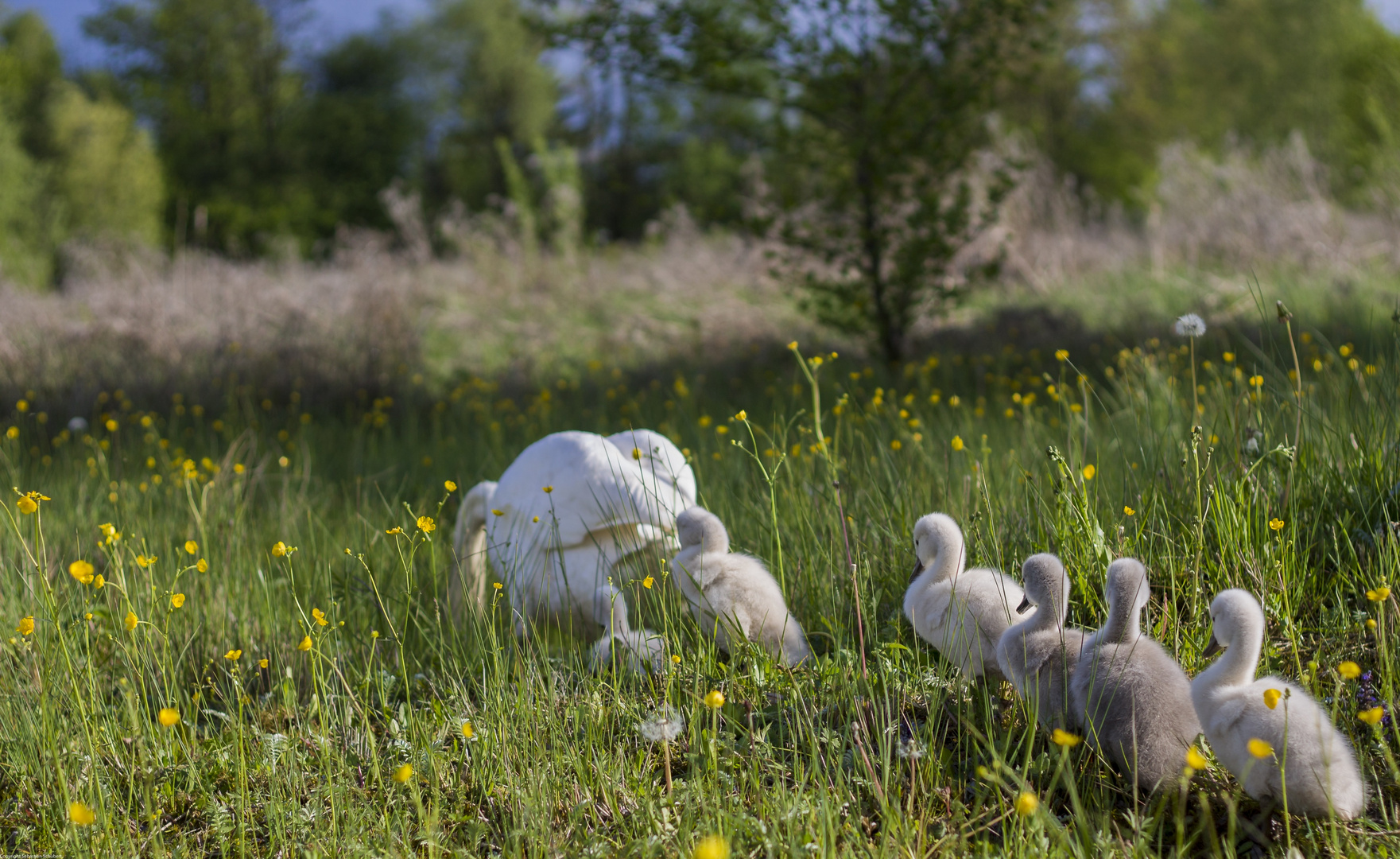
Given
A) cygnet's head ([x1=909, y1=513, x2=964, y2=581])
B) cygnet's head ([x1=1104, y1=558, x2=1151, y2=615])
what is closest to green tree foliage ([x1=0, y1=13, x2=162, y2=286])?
cygnet's head ([x1=909, y1=513, x2=964, y2=581])

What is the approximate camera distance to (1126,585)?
1946 millimetres

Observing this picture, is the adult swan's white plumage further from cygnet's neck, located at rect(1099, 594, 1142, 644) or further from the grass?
cygnet's neck, located at rect(1099, 594, 1142, 644)

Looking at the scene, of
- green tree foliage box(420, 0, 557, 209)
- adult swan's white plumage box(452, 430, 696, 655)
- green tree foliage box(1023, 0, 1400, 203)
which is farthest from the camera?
green tree foliage box(420, 0, 557, 209)

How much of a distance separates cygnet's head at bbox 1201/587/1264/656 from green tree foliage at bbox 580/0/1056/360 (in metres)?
5.26

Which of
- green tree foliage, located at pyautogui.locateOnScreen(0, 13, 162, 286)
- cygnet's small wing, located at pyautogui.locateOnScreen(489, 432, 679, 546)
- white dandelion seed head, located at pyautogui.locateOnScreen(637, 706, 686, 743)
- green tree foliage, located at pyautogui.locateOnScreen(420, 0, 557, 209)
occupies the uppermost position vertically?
green tree foliage, located at pyautogui.locateOnScreen(420, 0, 557, 209)

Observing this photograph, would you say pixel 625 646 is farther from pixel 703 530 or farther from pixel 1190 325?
pixel 1190 325

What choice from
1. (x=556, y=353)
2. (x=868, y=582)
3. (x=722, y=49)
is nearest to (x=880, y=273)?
(x=722, y=49)

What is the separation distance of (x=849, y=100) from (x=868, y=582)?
5.20 metres

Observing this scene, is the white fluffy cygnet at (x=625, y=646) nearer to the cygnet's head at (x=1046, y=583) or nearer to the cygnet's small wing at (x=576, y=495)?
the cygnet's small wing at (x=576, y=495)

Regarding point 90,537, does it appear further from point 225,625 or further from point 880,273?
point 880,273

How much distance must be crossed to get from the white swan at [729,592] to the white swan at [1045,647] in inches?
24.2

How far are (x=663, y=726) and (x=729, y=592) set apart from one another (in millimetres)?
417

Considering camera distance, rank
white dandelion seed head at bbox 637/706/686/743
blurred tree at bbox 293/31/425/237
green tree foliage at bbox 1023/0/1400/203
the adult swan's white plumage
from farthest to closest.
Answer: blurred tree at bbox 293/31/425/237 → green tree foliage at bbox 1023/0/1400/203 → the adult swan's white plumage → white dandelion seed head at bbox 637/706/686/743

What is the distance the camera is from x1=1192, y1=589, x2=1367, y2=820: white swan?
1.72m
